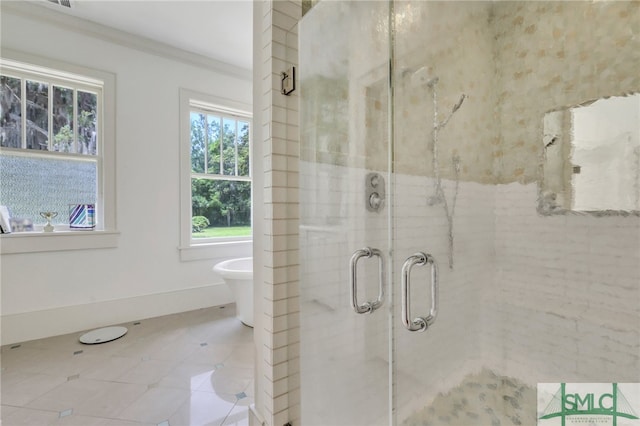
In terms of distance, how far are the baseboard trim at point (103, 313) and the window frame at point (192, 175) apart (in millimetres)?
390

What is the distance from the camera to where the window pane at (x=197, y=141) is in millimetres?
3418

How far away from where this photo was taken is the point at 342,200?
1.49 metres

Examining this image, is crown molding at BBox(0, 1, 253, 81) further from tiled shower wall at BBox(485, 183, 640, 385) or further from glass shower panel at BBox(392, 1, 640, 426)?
tiled shower wall at BBox(485, 183, 640, 385)

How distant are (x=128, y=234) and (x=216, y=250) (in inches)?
34.9

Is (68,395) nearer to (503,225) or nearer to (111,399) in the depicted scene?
(111,399)

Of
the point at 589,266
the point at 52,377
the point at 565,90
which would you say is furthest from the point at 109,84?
the point at 589,266

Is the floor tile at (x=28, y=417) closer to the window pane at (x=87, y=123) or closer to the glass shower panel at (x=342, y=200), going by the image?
the glass shower panel at (x=342, y=200)

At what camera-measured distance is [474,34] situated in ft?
7.05

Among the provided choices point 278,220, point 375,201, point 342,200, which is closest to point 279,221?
point 278,220

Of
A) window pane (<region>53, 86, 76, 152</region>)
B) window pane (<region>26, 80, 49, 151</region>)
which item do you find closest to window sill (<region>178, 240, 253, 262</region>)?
window pane (<region>53, 86, 76, 152</region>)

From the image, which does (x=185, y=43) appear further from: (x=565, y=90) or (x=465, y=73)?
(x=565, y=90)

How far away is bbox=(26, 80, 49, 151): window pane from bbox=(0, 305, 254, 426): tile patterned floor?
1675 millimetres

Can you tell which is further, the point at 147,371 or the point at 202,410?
the point at 147,371

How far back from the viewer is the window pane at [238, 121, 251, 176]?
3.76 meters
